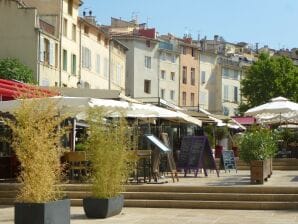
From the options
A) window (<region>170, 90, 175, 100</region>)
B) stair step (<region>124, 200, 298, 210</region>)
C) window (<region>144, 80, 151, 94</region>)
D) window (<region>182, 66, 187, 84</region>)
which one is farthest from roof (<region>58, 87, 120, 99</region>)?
window (<region>182, 66, 187, 84</region>)

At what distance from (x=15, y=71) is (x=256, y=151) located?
24.5 meters

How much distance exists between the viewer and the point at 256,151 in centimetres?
1555

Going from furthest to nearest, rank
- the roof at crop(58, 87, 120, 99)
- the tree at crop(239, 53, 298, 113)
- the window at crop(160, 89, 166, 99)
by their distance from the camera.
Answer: the window at crop(160, 89, 166, 99) < the tree at crop(239, 53, 298, 113) < the roof at crop(58, 87, 120, 99)

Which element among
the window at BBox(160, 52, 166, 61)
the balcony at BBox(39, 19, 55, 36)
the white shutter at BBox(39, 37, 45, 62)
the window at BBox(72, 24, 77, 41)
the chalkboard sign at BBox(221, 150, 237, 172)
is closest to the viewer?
the chalkboard sign at BBox(221, 150, 237, 172)

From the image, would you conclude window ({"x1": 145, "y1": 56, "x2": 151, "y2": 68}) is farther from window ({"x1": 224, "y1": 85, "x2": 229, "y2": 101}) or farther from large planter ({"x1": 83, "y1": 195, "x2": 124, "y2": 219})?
large planter ({"x1": 83, "y1": 195, "x2": 124, "y2": 219})

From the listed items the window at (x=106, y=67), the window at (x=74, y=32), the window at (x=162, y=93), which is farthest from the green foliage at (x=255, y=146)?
the window at (x=162, y=93)

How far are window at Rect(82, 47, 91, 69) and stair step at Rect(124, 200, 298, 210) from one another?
35999 millimetres

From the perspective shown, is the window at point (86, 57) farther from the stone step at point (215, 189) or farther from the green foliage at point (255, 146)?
the stone step at point (215, 189)

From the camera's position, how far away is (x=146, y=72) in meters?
72.6

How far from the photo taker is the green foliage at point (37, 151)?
376 inches

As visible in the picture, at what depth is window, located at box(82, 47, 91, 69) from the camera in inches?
1950

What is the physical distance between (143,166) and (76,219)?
4.47m

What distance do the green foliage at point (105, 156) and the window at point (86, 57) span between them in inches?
1484

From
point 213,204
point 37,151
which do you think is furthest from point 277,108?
point 37,151
